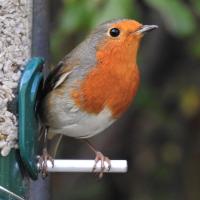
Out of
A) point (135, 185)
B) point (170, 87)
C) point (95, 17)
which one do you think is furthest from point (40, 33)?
point (135, 185)

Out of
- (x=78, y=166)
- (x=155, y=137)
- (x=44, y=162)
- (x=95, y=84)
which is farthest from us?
(x=155, y=137)

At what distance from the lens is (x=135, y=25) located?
4332 mm

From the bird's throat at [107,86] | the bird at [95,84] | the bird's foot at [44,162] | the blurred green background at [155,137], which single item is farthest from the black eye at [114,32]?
the blurred green background at [155,137]

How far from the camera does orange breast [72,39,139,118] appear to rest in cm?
438

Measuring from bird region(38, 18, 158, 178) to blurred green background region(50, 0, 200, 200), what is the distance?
65.2 inches

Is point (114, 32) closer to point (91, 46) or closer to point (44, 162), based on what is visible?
point (91, 46)

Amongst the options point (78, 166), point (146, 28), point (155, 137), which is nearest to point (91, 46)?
point (146, 28)

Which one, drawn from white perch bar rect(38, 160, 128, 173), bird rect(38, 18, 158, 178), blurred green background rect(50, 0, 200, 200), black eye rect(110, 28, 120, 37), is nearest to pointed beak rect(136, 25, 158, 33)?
bird rect(38, 18, 158, 178)

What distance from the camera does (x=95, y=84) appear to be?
4.38 m

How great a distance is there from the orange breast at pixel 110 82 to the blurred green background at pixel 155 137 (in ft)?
5.53

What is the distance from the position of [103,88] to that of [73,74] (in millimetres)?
158

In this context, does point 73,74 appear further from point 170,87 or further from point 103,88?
point 170,87

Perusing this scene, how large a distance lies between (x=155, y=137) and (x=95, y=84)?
267cm

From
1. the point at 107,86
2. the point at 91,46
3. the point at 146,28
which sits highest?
the point at 146,28
